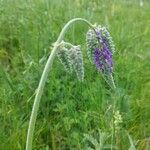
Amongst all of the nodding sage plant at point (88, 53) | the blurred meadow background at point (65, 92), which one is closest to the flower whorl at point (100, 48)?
the nodding sage plant at point (88, 53)

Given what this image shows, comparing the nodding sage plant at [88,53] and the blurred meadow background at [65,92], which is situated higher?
the nodding sage plant at [88,53]

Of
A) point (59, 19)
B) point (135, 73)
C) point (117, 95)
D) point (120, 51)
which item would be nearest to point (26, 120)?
point (117, 95)

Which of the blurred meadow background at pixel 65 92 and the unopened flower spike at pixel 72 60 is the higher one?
the unopened flower spike at pixel 72 60

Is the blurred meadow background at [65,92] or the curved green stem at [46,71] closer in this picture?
the curved green stem at [46,71]

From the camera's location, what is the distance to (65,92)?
272 cm

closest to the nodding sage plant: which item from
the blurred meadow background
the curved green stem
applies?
the curved green stem

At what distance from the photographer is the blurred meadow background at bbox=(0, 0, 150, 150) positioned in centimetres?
231

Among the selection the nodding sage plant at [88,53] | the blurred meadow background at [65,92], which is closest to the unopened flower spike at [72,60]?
the nodding sage plant at [88,53]

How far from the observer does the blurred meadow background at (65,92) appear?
231cm

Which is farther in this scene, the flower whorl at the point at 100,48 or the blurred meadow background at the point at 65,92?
the blurred meadow background at the point at 65,92

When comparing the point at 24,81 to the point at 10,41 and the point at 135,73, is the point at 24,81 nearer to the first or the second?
the point at 135,73

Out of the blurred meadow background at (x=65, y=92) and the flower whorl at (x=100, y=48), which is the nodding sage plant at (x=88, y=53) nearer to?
the flower whorl at (x=100, y=48)

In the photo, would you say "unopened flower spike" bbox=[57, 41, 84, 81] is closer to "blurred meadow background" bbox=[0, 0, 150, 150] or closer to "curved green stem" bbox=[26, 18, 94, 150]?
"curved green stem" bbox=[26, 18, 94, 150]

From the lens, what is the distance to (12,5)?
424 cm
